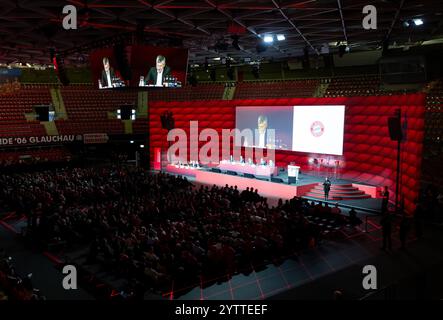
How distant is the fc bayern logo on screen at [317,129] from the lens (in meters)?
21.7

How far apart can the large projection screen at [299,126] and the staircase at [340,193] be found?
242cm

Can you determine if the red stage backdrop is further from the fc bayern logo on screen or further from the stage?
the fc bayern logo on screen

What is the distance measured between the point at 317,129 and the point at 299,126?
4.34 feet

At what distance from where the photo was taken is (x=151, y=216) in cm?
1469

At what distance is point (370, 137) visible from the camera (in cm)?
2025

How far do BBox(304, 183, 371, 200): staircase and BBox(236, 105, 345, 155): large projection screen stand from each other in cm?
242

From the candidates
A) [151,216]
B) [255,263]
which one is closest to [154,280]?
[255,263]

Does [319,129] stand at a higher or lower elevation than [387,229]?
higher

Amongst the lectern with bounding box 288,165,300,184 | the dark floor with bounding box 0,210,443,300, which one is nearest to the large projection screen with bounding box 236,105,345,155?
the lectern with bounding box 288,165,300,184

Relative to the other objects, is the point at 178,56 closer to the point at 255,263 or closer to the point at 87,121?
the point at 255,263

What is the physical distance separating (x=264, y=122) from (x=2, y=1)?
15995 millimetres

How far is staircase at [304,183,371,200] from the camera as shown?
1864 cm

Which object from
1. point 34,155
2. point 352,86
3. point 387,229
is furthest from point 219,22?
point 34,155

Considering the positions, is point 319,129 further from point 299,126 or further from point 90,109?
point 90,109
